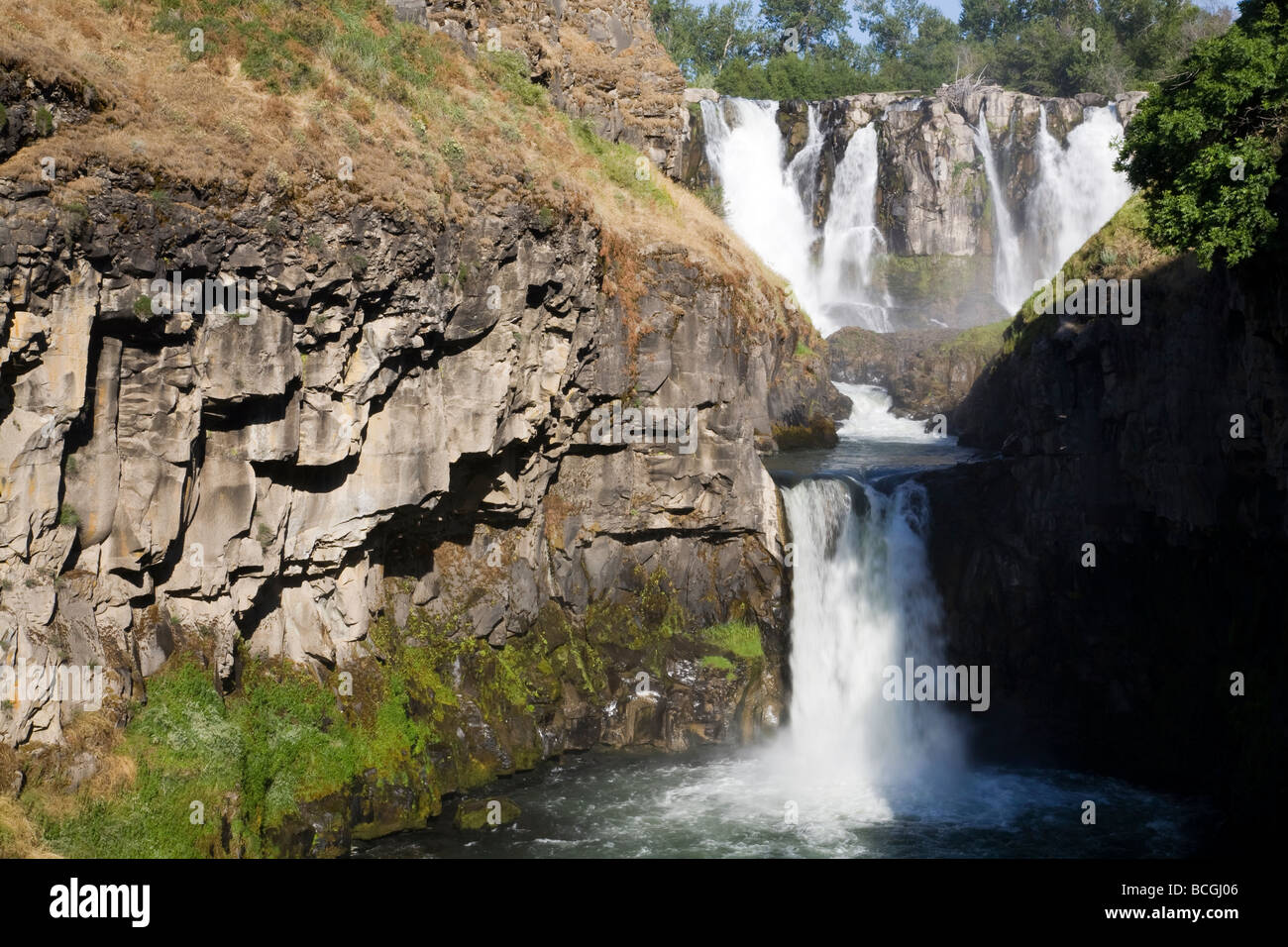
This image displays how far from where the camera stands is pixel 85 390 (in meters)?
19.7

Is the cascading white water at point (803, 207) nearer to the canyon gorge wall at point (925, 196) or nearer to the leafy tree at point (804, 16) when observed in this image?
the canyon gorge wall at point (925, 196)

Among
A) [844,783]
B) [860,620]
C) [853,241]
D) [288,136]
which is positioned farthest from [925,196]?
[288,136]

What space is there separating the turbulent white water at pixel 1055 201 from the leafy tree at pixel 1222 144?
34026 millimetres

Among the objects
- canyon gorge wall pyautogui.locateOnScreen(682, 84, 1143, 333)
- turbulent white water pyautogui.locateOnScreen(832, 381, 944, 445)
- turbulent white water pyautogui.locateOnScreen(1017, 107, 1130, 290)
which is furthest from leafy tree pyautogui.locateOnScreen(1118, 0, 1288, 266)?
turbulent white water pyautogui.locateOnScreen(1017, 107, 1130, 290)

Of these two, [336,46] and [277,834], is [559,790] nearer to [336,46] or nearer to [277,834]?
[277,834]

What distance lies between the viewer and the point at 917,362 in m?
50.9

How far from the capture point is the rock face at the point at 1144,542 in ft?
82.2

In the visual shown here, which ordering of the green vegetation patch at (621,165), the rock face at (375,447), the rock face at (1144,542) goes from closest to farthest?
the rock face at (375,447)
the rock face at (1144,542)
the green vegetation patch at (621,165)

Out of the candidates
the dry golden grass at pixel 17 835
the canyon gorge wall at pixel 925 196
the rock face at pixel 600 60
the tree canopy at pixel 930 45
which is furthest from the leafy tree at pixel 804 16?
the dry golden grass at pixel 17 835

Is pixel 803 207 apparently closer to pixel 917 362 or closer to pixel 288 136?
pixel 917 362

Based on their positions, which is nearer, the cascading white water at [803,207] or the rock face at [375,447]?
the rock face at [375,447]

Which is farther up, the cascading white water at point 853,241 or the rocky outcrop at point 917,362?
the cascading white water at point 853,241

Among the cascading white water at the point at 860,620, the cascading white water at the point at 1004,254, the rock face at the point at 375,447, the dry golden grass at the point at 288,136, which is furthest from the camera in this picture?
the cascading white water at the point at 1004,254

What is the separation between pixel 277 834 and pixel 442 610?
7291 mm
